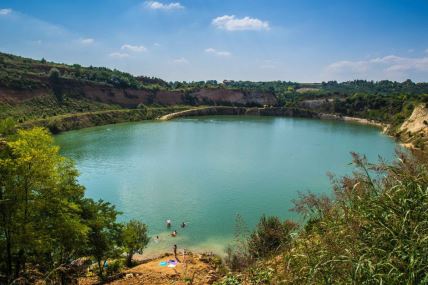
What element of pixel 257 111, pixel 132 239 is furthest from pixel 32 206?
pixel 257 111

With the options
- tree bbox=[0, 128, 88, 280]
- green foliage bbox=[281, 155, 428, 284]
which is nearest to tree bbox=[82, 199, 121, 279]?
tree bbox=[0, 128, 88, 280]

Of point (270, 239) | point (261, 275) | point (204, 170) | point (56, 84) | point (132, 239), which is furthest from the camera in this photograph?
point (56, 84)

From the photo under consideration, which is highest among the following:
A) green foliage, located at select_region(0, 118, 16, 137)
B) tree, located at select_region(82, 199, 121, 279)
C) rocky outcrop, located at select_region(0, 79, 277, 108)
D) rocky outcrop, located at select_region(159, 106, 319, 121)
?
rocky outcrop, located at select_region(0, 79, 277, 108)

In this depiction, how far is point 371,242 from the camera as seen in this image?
308 inches

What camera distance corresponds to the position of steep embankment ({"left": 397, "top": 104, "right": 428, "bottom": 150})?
72.1m

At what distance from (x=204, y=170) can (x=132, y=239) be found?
29131mm

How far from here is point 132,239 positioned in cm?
2333

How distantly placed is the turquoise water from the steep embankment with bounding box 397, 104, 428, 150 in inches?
169

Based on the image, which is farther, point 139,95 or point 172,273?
point 139,95

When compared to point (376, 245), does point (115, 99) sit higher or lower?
higher

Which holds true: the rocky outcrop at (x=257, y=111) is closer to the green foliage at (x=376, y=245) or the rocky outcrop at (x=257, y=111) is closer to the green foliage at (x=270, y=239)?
the green foliage at (x=270, y=239)

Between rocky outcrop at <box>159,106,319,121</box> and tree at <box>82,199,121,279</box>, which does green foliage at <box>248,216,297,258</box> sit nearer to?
tree at <box>82,199,121,279</box>

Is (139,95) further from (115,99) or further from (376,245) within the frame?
(376,245)

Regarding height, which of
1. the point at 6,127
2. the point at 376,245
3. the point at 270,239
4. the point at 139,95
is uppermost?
the point at 139,95
